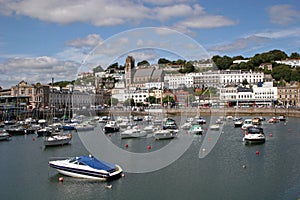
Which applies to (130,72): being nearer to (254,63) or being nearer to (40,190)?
(40,190)

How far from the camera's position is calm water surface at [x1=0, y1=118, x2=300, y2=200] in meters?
12.0

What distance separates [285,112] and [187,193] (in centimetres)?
4176

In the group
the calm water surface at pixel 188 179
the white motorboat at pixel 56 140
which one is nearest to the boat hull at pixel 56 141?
the white motorboat at pixel 56 140

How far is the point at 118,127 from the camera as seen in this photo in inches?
1220

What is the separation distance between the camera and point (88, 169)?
44.2 feet

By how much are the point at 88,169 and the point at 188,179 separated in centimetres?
369

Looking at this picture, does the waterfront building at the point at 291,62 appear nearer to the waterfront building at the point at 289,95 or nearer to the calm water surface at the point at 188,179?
the waterfront building at the point at 289,95

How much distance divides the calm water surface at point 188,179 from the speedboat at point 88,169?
228 mm

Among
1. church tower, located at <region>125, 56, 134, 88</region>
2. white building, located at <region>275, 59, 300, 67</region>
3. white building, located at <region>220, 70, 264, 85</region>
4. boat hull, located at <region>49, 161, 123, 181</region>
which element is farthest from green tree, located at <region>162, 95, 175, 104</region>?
white building, located at <region>275, 59, 300, 67</region>

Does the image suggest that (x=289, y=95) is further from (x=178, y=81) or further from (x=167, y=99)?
(x=178, y=81)

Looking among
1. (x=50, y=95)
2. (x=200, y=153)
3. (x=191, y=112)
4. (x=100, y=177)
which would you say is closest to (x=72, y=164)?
(x=100, y=177)

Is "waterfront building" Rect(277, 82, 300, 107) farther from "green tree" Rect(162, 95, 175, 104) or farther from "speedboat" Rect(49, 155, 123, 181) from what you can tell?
"speedboat" Rect(49, 155, 123, 181)

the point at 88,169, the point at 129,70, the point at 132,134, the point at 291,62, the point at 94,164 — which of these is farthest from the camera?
the point at 291,62

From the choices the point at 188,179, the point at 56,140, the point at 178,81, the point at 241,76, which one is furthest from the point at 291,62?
the point at 188,179
